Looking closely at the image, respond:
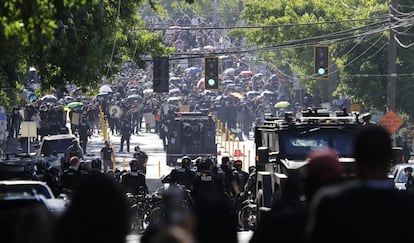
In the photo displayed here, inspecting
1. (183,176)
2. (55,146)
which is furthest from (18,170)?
(55,146)

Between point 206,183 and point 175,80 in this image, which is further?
point 175,80

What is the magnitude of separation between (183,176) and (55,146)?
Result: 1343 centimetres

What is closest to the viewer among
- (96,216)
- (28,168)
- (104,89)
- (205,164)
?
(96,216)

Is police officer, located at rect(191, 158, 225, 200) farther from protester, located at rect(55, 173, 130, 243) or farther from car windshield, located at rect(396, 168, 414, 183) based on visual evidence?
protester, located at rect(55, 173, 130, 243)

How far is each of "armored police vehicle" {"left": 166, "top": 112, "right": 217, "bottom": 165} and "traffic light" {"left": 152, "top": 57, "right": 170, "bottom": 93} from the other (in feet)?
9.14

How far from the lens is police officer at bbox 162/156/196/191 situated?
28.6 meters

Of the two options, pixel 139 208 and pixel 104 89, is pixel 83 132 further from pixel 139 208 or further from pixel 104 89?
pixel 139 208

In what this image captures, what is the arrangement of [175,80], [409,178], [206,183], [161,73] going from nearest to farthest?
[206,183]
[409,178]
[161,73]
[175,80]

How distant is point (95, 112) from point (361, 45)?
1933 cm

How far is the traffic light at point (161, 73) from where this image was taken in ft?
155

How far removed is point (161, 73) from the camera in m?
47.8

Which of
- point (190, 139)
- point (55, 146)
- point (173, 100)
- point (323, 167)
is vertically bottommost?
point (190, 139)

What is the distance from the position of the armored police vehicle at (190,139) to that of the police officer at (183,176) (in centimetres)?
2224

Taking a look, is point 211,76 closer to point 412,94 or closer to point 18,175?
point 412,94
